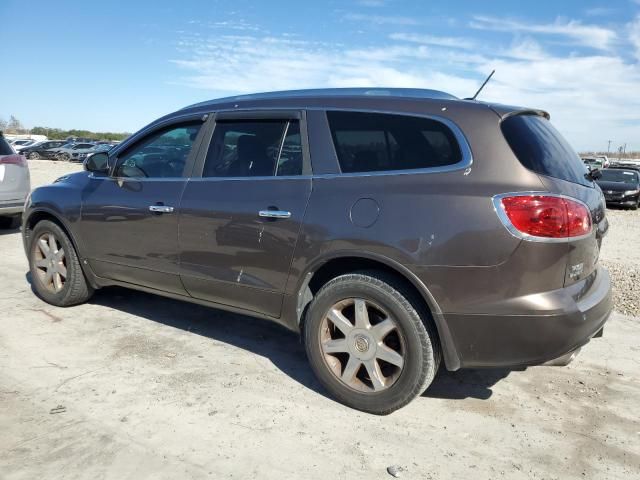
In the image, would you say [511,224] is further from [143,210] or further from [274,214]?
[143,210]

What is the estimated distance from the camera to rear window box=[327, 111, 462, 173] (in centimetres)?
301

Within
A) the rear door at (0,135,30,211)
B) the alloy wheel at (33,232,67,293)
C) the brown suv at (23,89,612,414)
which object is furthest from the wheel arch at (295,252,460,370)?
the rear door at (0,135,30,211)

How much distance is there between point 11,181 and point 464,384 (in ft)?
25.4

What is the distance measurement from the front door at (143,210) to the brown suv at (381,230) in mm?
22

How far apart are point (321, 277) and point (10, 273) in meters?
4.51

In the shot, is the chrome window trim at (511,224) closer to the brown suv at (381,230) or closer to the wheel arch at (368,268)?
the brown suv at (381,230)

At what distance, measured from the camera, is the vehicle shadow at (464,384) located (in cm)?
348

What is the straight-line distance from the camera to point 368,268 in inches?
126

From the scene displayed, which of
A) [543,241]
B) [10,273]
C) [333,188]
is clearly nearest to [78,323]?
[10,273]

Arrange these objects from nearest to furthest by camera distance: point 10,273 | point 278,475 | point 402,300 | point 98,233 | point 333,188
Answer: point 278,475 < point 402,300 < point 333,188 < point 98,233 < point 10,273

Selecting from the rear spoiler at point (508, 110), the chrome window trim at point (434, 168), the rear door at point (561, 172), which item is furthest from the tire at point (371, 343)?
the rear spoiler at point (508, 110)

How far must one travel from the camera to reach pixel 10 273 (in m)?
6.20

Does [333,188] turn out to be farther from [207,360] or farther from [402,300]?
[207,360]

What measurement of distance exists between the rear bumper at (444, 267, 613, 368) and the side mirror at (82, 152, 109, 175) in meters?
3.12
